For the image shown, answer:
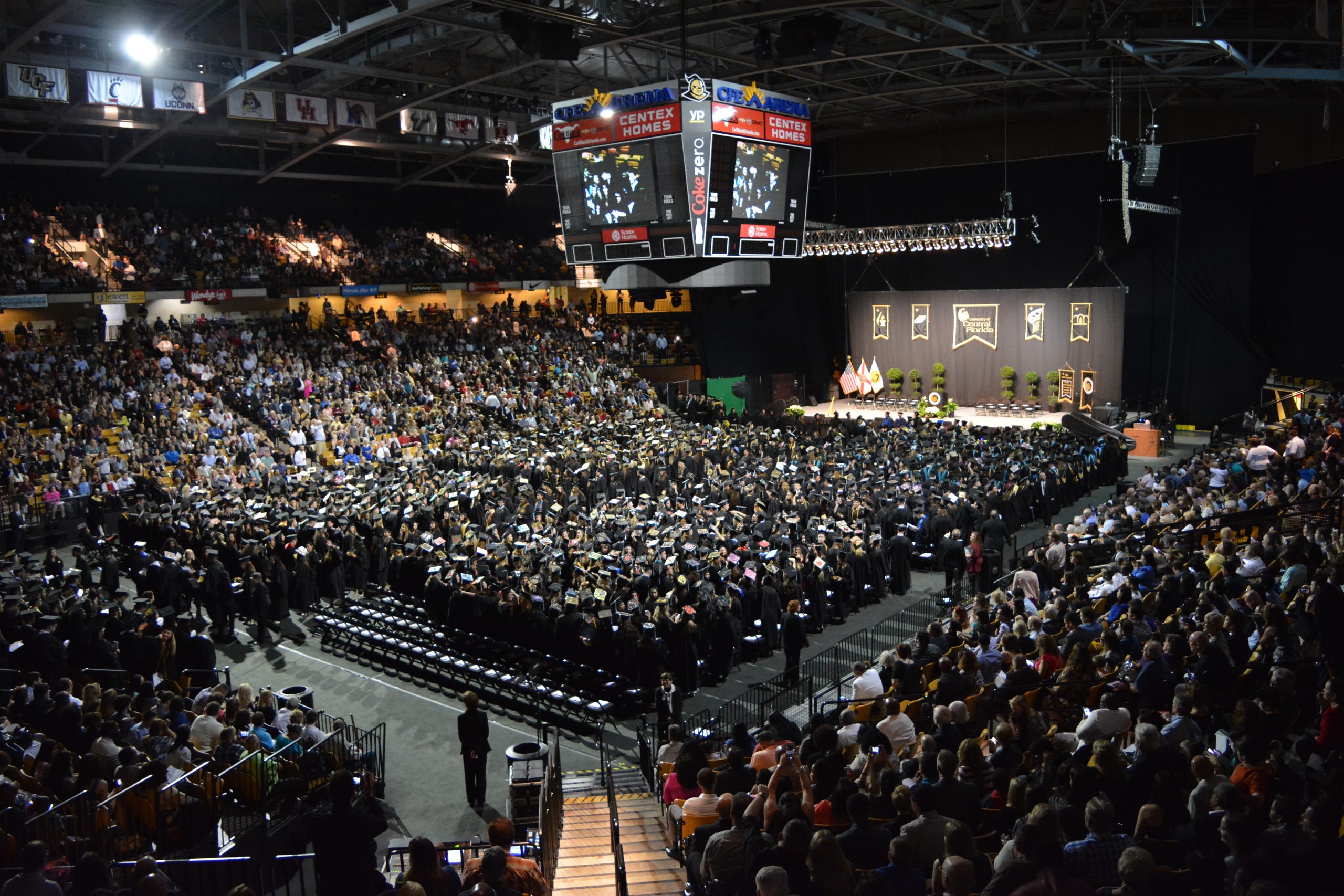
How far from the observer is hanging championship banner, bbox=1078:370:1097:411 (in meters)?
34.8

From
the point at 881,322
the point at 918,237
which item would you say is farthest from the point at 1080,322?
the point at 881,322

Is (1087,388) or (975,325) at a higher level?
(975,325)

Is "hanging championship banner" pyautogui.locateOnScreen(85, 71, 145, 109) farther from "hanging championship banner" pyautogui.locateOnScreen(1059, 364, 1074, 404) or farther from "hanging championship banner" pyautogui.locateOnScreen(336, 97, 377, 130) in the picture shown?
"hanging championship banner" pyautogui.locateOnScreen(1059, 364, 1074, 404)

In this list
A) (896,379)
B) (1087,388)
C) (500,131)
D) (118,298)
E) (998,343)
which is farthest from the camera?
(896,379)

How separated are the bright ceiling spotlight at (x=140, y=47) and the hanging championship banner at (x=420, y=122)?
28.6 feet

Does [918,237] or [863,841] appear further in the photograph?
[918,237]

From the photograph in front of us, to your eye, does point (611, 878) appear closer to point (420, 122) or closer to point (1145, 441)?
point (420, 122)

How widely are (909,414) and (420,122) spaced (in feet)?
67.5

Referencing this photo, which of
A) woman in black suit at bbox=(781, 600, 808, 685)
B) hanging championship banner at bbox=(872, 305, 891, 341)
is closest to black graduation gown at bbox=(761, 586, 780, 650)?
woman in black suit at bbox=(781, 600, 808, 685)

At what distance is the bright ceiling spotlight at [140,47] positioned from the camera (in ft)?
61.6

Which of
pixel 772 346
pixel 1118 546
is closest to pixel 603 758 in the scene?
pixel 1118 546

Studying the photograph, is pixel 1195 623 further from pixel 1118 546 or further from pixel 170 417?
pixel 170 417

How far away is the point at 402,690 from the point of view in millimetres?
14016

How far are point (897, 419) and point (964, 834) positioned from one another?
2589cm
